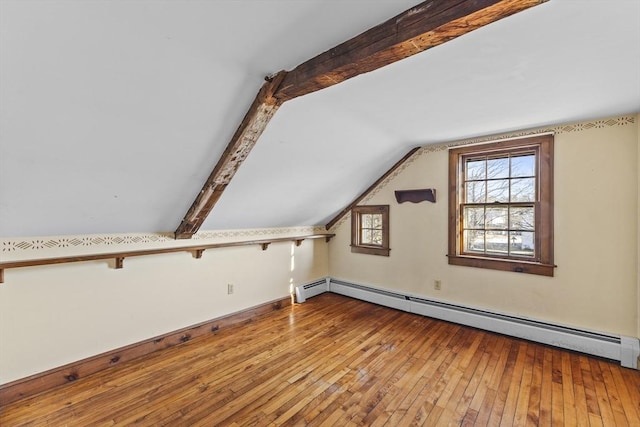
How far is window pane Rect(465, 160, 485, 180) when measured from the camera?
3.31 m

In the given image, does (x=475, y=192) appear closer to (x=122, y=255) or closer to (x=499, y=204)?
(x=499, y=204)

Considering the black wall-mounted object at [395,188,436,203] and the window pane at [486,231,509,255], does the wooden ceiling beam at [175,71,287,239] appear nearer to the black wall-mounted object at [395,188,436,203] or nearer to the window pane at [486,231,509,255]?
the black wall-mounted object at [395,188,436,203]

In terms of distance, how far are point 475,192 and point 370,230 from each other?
1.52 metres

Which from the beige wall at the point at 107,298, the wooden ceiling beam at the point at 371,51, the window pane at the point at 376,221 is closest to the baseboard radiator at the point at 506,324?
the window pane at the point at 376,221

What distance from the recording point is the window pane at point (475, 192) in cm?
330

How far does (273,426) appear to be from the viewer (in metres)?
1.80

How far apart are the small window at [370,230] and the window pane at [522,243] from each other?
1458mm

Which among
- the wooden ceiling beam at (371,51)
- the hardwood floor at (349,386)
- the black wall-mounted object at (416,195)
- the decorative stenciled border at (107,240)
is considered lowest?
the hardwood floor at (349,386)

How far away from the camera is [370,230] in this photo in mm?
4324

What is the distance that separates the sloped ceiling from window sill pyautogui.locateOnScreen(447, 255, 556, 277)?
1.39 meters

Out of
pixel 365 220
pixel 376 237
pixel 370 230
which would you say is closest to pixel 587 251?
pixel 376 237

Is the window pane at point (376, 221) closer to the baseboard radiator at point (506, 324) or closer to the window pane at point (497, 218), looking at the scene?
the baseboard radiator at point (506, 324)

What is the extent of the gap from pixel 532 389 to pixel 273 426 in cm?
192

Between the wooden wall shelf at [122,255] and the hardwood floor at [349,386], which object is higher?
the wooden wall shelf at [122,255]
